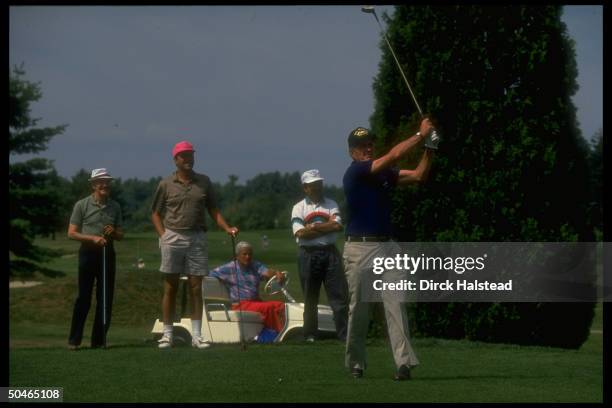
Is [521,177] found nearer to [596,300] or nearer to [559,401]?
[596,300]

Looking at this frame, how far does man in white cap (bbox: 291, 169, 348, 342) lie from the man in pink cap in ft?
3.31

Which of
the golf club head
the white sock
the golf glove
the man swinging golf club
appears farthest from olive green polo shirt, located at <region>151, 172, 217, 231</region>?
the golf glove

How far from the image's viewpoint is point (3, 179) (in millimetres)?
8398

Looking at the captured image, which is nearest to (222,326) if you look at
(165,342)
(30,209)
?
(165,342)

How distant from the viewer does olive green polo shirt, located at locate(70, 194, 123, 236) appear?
10.8 metres

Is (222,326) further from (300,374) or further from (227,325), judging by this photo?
(300,374)

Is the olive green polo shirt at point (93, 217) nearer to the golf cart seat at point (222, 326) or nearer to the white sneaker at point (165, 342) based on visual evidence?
the white sneaker at point (165, 342)

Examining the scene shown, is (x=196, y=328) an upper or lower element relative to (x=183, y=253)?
lower

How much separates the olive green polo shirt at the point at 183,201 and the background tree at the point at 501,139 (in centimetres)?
229

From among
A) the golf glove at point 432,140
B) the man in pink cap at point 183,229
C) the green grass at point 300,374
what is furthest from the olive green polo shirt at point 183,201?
the golf glove at point 432,140

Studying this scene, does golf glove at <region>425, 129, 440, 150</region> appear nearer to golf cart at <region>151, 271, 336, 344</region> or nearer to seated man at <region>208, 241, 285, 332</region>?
golf cart at <region>151, 271, 336, 344</region>

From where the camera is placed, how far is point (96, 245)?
10750mm

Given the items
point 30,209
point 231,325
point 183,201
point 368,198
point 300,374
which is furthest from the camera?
point 30,209

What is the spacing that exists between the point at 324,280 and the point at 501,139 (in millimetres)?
2257
